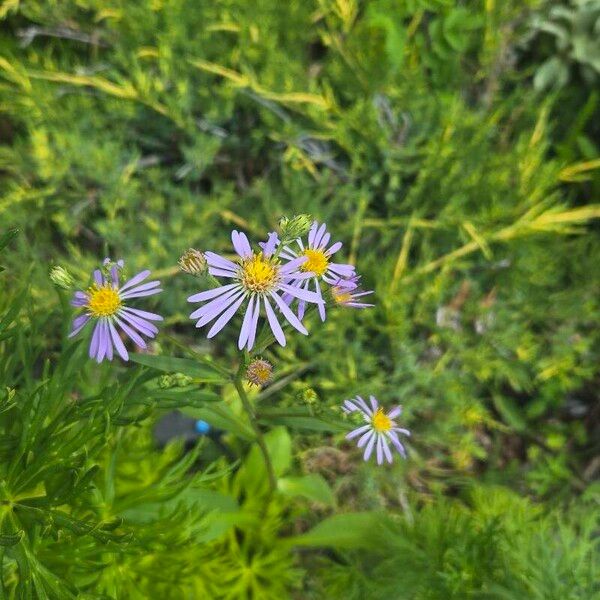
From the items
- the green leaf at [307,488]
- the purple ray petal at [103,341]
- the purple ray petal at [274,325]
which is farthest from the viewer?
the green leaf at [307,488]

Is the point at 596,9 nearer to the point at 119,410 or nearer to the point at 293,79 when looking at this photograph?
the point at 293,79

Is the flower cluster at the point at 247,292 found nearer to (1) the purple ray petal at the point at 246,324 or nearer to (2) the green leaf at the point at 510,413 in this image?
(1) the purple ray petal at the point at 246,324

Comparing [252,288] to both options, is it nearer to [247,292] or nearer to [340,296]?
[247,292]

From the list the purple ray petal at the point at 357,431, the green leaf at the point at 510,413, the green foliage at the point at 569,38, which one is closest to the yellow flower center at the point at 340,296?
the purple ray petal at the point at 357,431

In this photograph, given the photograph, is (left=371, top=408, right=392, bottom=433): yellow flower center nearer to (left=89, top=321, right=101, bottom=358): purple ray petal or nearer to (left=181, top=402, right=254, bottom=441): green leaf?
(left=181, top=402, right=254, bottom=441): green leaf

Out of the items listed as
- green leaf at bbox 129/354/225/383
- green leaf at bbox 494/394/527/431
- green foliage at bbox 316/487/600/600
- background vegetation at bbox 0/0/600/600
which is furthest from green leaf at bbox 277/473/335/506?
green leaf at bbox 494/394/527/431
